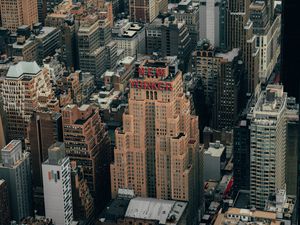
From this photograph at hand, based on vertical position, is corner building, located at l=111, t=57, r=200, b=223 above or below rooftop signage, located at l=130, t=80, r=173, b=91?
below

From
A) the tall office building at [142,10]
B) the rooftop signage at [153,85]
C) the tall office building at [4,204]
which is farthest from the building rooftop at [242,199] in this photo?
the tall office building at [142,10]

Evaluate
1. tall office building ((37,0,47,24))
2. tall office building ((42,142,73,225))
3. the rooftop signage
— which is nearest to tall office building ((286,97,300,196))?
the rooftop signage

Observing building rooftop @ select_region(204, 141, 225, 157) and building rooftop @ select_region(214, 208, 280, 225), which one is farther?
building rooftop @ select_region(204, 141, 225, 157)

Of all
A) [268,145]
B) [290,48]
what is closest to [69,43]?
[290,48]

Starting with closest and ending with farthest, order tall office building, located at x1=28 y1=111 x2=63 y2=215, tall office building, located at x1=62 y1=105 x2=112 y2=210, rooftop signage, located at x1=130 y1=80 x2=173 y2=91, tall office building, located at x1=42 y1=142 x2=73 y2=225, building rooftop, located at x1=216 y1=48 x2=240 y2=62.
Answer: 1. tall office building, located at x1=42 y1=142 x2=73 y2=225
2. rooftop signage, located at x1=130 y1=80 x2=173 y2=91
3. tall office building, located at x1=62 y1=105 x2=112 y2=210
4. tall office building, located at x1=28 y1=111 x2=63 y2=215
5. building rooftop, located at x1=216 y1=48 x2=240 y2=62

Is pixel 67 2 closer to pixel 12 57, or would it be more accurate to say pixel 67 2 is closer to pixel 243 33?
pixel 12 57

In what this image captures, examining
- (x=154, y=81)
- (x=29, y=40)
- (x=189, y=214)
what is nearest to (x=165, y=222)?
(x=189, y=214)

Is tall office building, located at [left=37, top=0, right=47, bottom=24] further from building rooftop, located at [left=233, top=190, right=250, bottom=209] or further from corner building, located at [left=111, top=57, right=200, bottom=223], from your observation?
building rooftop, located at [left=233, top=190, right=250, bottom=209]
